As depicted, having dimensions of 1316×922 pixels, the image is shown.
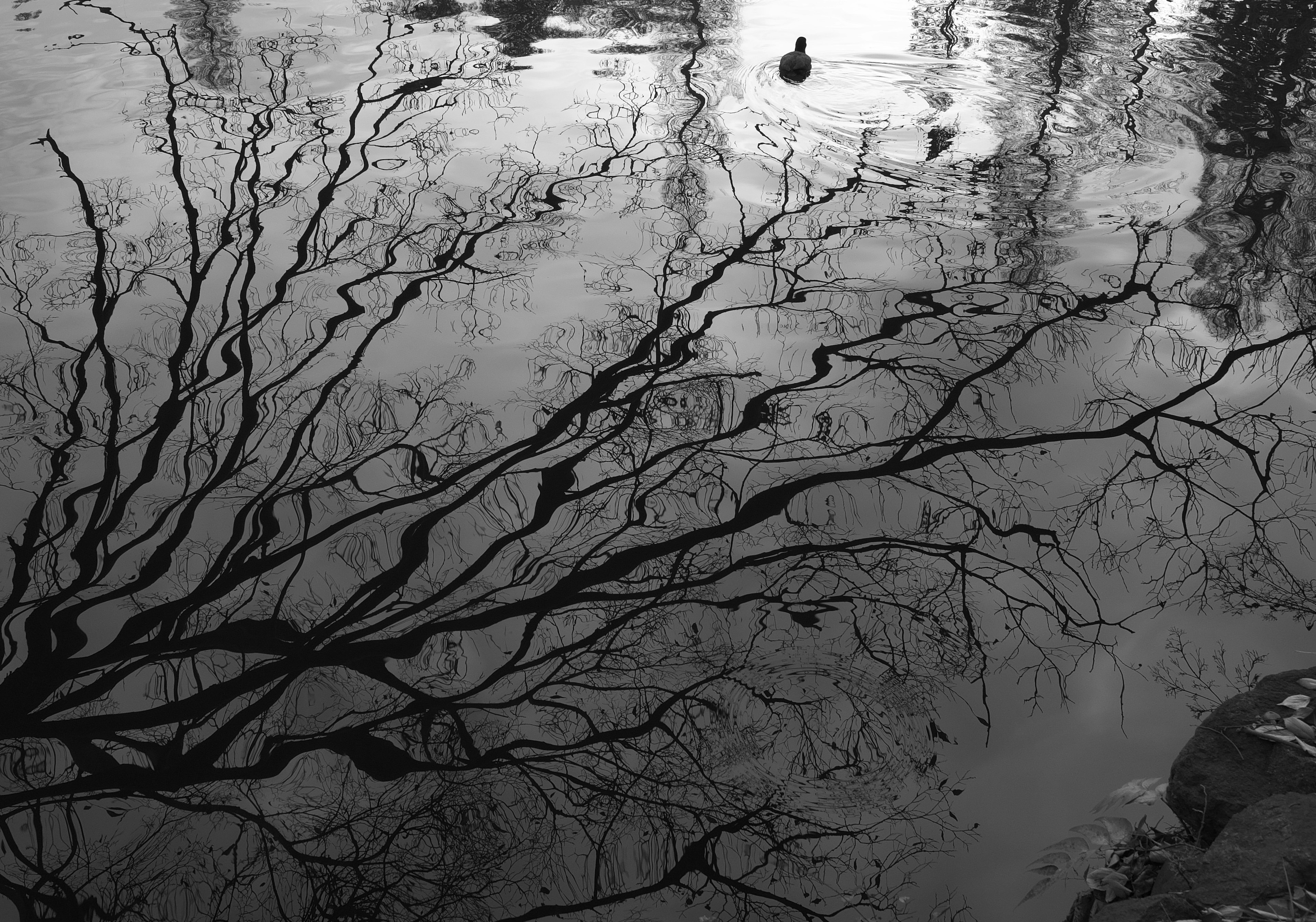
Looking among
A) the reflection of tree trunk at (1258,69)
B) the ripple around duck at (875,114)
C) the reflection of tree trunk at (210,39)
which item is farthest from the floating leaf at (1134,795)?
the reflection of tree trunk at (210,39)

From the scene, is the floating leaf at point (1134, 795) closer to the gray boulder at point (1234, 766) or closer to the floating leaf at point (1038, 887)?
the gray boulder at point (1234, 766)

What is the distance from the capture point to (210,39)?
809 centimetres

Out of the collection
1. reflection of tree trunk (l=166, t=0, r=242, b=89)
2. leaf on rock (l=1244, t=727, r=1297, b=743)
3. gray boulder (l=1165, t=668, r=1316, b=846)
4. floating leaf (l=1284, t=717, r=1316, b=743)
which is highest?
reflection of tree trunk (l=166, t=0, r=242, b=89)

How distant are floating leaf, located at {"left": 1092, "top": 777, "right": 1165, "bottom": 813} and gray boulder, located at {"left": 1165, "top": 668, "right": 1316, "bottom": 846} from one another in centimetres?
4

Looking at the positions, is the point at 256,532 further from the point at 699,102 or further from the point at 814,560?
the point at 699,102

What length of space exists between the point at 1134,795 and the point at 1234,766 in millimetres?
248

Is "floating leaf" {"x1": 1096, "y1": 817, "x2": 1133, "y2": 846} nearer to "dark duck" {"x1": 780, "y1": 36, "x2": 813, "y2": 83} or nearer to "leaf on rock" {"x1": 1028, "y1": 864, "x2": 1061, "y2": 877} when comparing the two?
"leaf on rock" {"x1": 1028, "y1": 864, "x2": 1061, "y2": 877}

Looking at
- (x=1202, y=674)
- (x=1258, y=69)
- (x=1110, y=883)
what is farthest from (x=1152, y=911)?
(x=1258, y=69)

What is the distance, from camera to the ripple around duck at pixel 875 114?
630 cm

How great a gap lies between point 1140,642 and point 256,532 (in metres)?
3.01

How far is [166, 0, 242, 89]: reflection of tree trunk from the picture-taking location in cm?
745

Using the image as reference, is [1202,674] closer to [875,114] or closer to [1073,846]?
[1073,846]

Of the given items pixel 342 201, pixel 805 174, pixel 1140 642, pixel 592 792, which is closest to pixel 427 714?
pixel 592 792

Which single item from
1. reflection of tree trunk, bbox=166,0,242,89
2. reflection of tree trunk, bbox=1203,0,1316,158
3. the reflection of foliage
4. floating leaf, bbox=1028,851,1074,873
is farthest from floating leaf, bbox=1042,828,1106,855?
reflection of tree trunk, bbox=166,0,242,89
